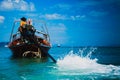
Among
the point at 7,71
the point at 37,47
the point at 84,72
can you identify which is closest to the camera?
the point at 84,72

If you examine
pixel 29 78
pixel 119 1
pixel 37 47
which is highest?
pixel 119 1

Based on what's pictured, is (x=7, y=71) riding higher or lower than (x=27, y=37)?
lower

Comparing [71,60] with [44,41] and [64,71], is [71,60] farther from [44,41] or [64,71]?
[44,41]

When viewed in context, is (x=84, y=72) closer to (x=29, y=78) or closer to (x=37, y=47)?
(x=29, y=78)

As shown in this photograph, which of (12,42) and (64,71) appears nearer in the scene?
(64,71)

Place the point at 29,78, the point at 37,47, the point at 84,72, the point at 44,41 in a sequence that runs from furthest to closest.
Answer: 1. the point at 44,41
2. the point at 37,47
3. the point at 84,72
4. the point at 29,78

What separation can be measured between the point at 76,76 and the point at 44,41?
446 cm

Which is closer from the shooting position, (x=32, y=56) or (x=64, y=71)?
(x=64, y=71)

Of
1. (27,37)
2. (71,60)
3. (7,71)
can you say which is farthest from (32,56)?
(7,71)

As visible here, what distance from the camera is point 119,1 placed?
27.1ft

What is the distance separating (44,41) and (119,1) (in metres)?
3.00

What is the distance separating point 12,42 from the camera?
32.4 ft

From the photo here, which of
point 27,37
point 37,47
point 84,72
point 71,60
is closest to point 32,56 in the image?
point 37,47

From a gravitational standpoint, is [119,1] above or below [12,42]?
above
